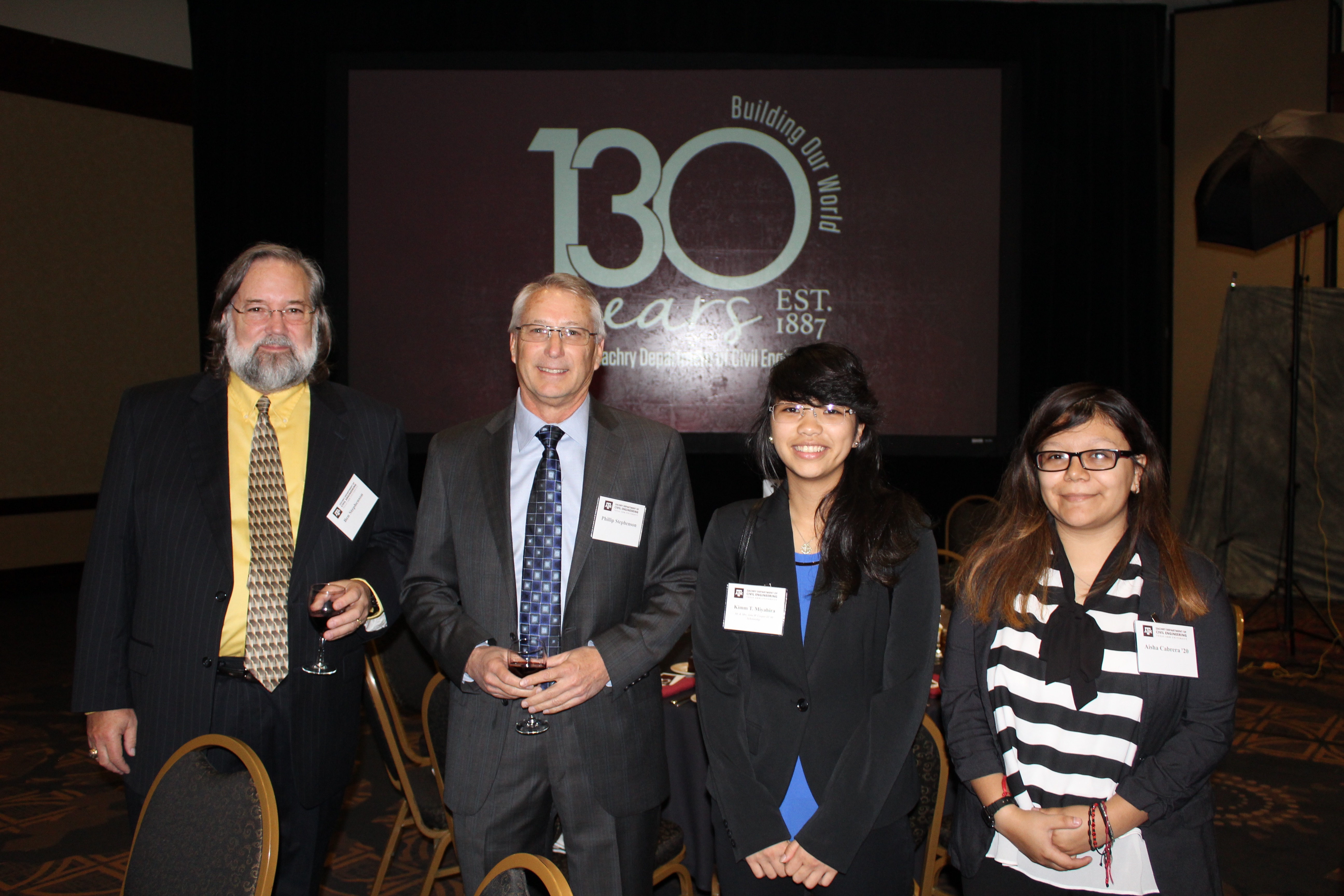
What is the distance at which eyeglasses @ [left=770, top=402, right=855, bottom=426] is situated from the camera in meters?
1.77

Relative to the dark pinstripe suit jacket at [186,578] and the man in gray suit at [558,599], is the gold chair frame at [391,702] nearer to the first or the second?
the dark pinstripe suit jacket at [186,578]

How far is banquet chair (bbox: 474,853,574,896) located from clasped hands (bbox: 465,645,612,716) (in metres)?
0.47

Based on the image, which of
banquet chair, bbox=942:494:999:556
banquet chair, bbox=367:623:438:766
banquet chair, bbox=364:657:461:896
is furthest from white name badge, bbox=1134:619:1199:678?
banquet chair, bbox=942:494:999:556

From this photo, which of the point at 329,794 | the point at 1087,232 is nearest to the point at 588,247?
the point at 1087,232

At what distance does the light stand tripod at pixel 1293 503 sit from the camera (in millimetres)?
5148

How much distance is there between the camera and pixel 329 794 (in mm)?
2027

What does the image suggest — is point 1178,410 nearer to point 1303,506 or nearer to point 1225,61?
point 1303,506

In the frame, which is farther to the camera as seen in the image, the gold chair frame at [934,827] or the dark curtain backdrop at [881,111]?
the dark curtain backdrop at [881,111]

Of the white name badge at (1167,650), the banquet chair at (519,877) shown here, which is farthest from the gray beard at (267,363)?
the white name badge at (1167,650)

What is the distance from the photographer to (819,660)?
1712mm

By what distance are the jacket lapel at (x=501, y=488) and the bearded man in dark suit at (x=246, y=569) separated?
347 millimetres

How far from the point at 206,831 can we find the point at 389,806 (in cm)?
232

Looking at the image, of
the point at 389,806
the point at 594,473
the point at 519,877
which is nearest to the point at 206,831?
the point at 519,877

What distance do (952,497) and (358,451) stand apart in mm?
5194
